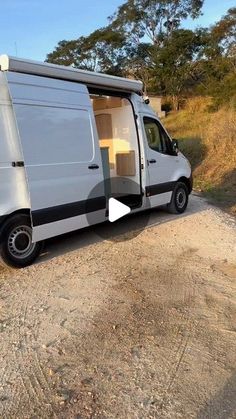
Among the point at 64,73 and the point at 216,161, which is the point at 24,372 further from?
the point at 216,161

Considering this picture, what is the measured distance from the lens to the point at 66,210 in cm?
605

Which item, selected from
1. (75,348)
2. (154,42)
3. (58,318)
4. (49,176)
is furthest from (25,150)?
(154,42)

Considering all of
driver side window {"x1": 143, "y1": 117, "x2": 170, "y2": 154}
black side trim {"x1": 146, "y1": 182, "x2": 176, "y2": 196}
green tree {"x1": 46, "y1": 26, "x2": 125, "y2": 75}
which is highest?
green tree {"x1": 46, "y1": 26, "x2": 125, "y2": 75}

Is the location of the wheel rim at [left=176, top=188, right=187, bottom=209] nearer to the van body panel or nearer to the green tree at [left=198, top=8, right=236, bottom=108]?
the van body panel

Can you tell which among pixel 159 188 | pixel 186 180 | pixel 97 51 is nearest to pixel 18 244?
pixel 159 188

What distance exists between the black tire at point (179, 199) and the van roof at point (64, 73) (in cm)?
236

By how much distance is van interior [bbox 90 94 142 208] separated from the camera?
25.6 feet

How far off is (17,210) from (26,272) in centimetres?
84

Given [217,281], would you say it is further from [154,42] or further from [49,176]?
[154,42]

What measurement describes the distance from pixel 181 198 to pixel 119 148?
1.90 m

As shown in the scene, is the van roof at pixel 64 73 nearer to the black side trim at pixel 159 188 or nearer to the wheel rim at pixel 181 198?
the black side trim at pixel 159 188

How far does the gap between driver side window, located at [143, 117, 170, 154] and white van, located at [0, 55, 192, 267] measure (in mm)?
204

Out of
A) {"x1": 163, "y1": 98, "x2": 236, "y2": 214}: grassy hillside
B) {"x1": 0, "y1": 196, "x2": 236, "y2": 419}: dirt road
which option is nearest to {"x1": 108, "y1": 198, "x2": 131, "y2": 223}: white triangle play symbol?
{"x1": 0, "y1": 196, "x2": 236, "y2": 419}: dirt road

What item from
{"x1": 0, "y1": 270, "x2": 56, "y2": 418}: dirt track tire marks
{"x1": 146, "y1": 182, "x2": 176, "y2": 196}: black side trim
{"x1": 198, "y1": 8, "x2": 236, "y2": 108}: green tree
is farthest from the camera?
{"x1": 198, "y1": 8, "x2": 236, "y2": 108}: green tree
